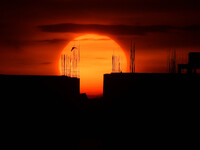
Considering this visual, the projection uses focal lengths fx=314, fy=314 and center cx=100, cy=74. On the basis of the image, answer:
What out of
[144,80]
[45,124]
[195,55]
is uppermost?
[195,55]

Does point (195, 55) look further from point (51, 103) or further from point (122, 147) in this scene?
point (51, 103)

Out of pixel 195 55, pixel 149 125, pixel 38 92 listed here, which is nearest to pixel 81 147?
pixel 149 125

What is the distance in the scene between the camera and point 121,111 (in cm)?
1412

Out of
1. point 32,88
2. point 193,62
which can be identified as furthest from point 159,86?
point 32,88

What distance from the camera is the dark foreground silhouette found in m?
11.5

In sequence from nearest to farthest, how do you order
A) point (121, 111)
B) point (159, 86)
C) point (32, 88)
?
point (32, 88) → point (159, 86) → point (121, 111)

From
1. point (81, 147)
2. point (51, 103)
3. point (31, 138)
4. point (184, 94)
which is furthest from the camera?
point (81, 147)

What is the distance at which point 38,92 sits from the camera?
11.9 m

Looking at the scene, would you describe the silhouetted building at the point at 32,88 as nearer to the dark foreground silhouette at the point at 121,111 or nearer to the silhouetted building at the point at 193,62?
the dark foreground silhouette at the point at 121,111

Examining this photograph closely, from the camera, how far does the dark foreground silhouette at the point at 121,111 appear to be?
451 inches

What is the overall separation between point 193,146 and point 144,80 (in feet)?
11.2

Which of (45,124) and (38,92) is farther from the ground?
(38,92)

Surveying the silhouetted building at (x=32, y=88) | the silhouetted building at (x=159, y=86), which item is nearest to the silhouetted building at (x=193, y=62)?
the silhouetted building at (x=159, y=86)

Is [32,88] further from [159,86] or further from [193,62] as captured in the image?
[193,62]
